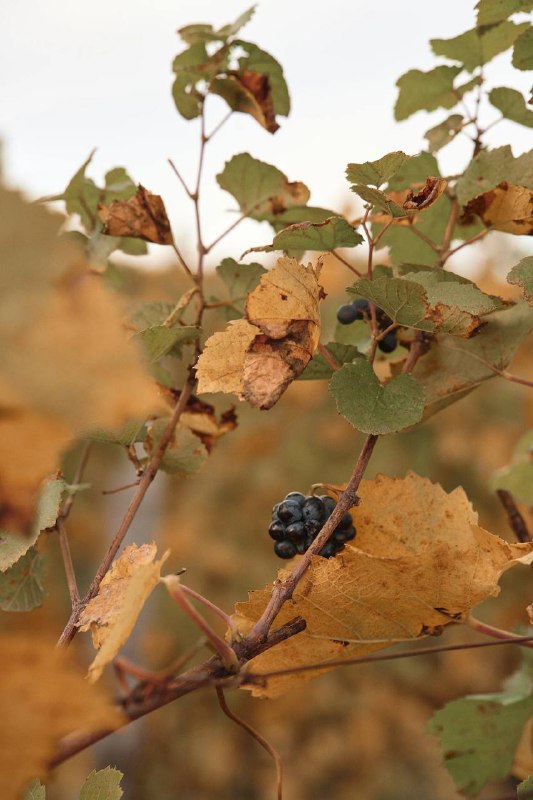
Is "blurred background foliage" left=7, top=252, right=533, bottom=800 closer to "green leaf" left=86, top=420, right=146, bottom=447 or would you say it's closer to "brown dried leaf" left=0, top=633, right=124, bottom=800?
"green leaf" left=86, top=420, right=146, bottom=447

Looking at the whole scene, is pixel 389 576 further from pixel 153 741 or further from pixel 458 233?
pixel 153 741

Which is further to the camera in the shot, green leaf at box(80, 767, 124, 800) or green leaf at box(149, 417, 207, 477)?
green leaf at box(149, 417, 207, 477)

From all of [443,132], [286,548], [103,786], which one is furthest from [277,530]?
[443,132]

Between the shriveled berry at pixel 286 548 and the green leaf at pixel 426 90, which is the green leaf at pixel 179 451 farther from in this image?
the green leaf at pixel 426 90

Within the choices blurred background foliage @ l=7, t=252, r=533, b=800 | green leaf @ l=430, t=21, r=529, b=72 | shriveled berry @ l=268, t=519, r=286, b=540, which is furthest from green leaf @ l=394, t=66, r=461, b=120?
blurred background foliage @ l=7, t=252, r=533, b=800

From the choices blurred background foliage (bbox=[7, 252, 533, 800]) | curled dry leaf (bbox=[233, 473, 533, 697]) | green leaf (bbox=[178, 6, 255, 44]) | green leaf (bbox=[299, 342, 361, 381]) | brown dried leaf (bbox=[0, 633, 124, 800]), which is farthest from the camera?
blurred background foliage (bbox=[7, 252, 533, 800])

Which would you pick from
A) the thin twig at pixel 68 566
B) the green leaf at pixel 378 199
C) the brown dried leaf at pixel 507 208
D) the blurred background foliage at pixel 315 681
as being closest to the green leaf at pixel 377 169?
the green leaf at pixel 378 199

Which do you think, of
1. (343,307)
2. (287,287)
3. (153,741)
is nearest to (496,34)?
(343,307)

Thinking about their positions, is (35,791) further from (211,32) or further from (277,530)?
(211,32)
